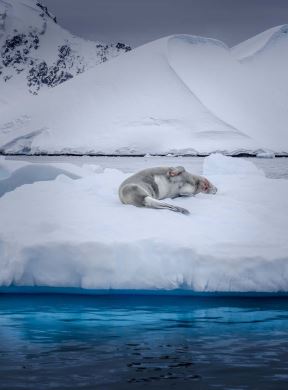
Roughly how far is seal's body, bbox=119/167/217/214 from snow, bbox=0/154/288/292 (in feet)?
0.42

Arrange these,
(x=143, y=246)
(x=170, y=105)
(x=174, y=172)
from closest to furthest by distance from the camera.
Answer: (x=143, y=246)
(x=174, y=172)
(x=170, y=105)

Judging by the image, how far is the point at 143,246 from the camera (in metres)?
6.27

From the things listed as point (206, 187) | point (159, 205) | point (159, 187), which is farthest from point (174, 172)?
point (159, 205)

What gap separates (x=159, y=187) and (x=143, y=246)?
5.52ft

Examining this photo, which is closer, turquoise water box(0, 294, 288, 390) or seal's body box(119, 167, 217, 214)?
turquoise water box(0, 294, 288, 390)

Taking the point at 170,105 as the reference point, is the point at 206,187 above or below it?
below

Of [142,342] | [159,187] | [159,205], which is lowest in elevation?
[142,342]

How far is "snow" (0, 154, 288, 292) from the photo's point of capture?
609 cm

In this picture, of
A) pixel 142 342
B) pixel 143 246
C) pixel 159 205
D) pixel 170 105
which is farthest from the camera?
pixel 170 105

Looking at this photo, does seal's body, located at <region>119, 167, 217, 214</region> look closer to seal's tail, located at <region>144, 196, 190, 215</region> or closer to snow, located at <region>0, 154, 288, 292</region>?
seal's tail, located at <region>144, 196, 190, 215</region>

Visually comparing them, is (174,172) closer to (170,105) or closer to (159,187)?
(159,187)

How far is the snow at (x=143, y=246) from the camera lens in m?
6.09

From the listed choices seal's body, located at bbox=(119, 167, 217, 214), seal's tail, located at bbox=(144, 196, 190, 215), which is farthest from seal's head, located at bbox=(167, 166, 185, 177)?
seal's tail, located at bbox=(144, 196, 190, 215)

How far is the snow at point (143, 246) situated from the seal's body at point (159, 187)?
127mm
